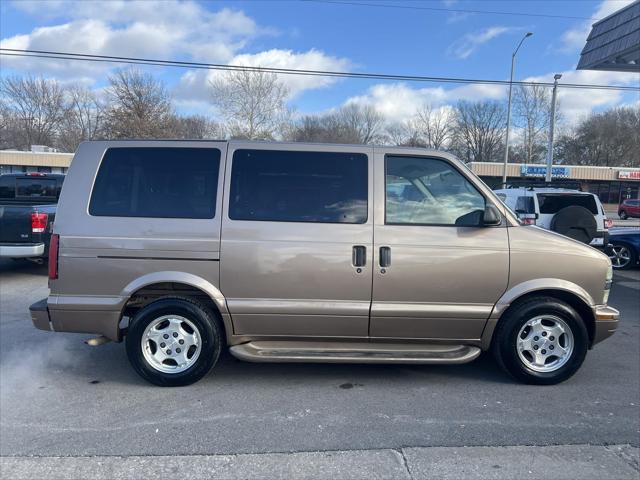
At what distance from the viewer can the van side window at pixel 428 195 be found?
3854mm

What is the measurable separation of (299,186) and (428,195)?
1127mm

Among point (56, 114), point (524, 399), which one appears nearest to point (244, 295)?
point (524, 399)

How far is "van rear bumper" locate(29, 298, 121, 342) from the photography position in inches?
149

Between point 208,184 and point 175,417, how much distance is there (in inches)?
73.6

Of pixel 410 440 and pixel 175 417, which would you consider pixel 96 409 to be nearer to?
pixel 175 417

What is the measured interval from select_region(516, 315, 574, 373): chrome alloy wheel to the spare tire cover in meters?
3.69

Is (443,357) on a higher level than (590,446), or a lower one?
higher

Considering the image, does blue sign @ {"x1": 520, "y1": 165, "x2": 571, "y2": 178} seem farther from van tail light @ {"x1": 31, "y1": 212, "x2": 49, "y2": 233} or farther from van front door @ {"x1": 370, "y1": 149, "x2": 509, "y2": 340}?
van front door @ {"x1": 370, "y1": 149, "x2": 509, "y2": 340}

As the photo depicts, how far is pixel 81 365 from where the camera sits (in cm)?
436

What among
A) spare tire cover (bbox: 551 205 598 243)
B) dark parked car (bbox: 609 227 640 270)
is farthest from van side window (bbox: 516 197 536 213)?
spare tire cover (bbox: 551 205 598 243)

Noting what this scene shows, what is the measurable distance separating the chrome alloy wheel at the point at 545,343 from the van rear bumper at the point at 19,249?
7.62 m

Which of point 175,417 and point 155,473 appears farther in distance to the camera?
point 175,417

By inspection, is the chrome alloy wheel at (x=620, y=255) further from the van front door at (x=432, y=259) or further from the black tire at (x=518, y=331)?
the van front door at (x=432, y=259)

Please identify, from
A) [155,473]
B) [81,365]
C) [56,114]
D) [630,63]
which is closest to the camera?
[155,473]
